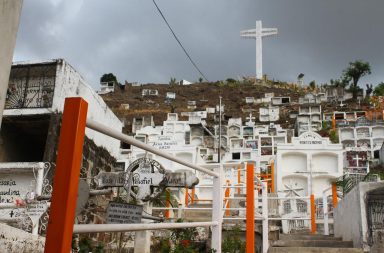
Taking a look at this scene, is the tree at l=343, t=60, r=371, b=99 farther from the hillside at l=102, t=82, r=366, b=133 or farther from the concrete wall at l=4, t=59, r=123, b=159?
the concrete wall at l=4, t=59, r=123, b=159

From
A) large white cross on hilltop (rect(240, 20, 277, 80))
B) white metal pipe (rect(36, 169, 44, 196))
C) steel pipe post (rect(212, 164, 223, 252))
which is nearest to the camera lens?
steel pipe post (rect(212, 164, 223, 252))

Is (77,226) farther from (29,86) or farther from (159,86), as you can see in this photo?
(159,86)

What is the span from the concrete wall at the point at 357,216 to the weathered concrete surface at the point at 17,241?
3.79 meters

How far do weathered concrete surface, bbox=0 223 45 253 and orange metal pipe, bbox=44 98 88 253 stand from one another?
2933 mm

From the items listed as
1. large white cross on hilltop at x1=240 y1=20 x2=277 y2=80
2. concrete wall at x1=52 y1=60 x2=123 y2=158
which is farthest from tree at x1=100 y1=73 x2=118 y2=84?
concrete wall at x1=52 y1=60 x2=123 y2=158

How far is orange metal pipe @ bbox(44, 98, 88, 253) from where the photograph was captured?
1528mm

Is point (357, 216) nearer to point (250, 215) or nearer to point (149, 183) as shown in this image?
point (250, 215)

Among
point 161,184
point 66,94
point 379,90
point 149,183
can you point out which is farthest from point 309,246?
point 379,90

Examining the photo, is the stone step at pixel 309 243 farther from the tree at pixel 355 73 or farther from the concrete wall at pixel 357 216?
the tree at pixel 355 73

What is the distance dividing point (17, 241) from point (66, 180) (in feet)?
10.6

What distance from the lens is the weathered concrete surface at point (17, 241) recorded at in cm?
416

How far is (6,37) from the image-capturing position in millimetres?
1614

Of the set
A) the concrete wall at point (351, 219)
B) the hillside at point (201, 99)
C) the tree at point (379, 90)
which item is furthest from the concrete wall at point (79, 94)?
the tree at point (379, 90)

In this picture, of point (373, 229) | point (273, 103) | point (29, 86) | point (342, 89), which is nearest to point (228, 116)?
point (273, 103)
